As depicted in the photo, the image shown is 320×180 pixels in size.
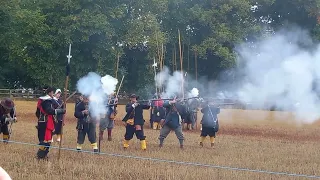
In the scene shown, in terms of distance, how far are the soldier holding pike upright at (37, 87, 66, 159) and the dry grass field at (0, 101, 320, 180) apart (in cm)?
32

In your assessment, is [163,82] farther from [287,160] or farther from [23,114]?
[287,160]

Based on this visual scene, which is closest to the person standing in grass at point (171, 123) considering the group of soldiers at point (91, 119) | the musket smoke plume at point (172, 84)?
the group of soldiers at point (91, 119)

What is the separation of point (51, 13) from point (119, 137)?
2528cm

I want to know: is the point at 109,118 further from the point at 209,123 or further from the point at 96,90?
the point at 96,90

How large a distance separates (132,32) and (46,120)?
98.3 feet

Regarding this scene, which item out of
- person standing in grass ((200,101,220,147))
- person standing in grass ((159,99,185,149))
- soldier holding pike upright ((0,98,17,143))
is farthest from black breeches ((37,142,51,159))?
person standing in grass ((200,101,220,147))

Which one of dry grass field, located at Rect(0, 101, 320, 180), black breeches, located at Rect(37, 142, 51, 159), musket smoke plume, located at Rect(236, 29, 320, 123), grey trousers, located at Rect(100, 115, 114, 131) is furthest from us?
grey trousers, located at Rect(100, 115, 114, 131)

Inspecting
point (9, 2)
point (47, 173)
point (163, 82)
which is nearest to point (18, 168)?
point (47, 173)

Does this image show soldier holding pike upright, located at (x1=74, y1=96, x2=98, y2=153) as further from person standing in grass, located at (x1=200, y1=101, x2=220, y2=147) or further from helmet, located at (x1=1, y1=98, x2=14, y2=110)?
person standing in grass, located at (x1=200, y1=101, x2=220, y2=147)

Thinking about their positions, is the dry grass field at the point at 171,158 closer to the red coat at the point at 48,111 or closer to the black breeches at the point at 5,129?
the red coat at the point at 48,111

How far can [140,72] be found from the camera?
4534 cm

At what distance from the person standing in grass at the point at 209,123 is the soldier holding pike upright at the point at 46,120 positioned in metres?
6.09

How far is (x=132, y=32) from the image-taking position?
4228cm

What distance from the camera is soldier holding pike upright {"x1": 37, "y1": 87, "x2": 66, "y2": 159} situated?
12445 mm
